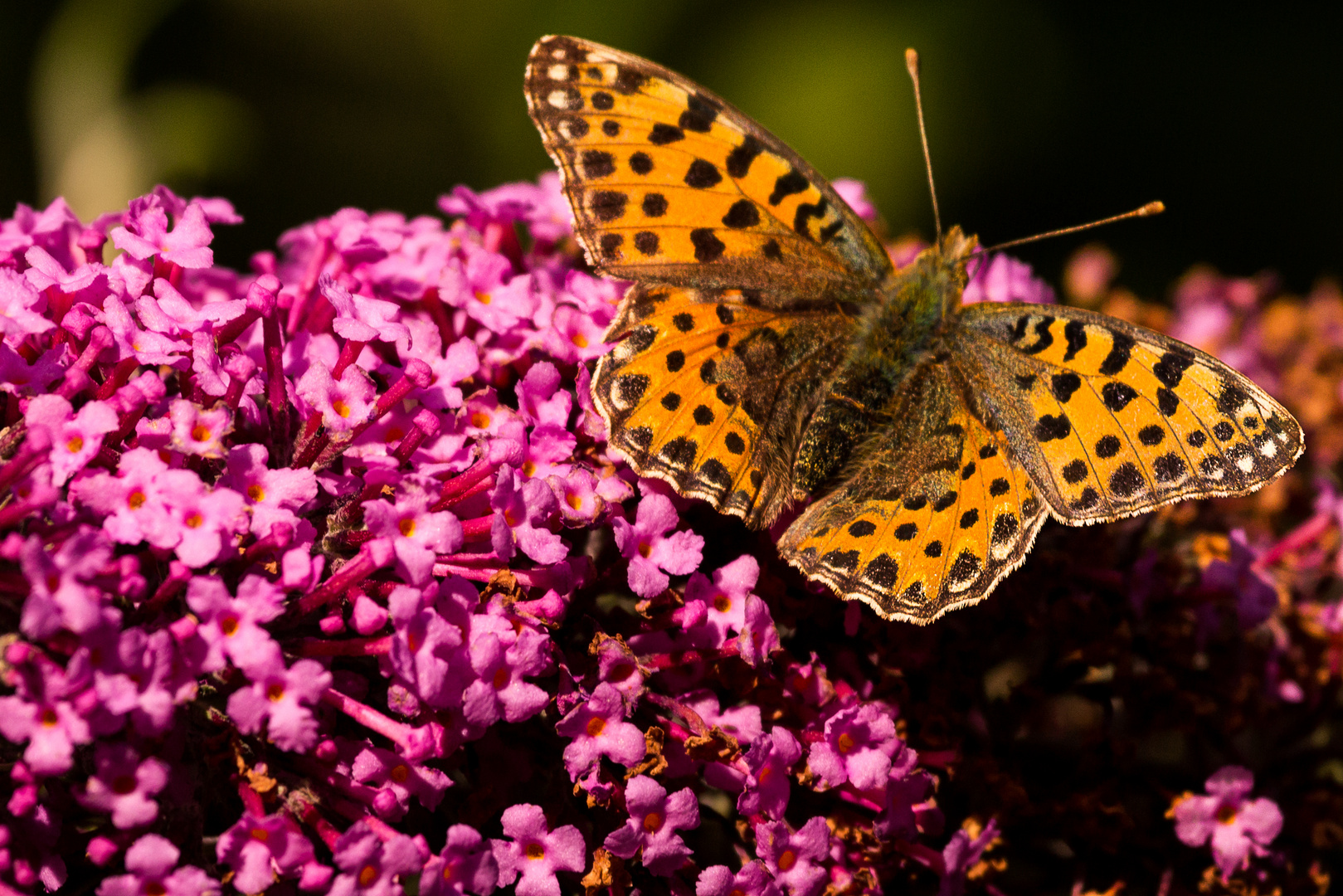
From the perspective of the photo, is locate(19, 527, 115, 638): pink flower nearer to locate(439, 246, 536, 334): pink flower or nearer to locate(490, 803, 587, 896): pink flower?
locate(490, 803, 587, 896): pink flower

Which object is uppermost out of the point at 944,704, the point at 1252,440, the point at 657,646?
the point at 1252,440

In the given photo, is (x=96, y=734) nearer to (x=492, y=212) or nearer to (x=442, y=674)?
(x=442, y=674)

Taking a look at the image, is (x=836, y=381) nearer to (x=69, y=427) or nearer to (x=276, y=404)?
(x=276, y=404)

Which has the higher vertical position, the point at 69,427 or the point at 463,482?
the point at 69,427

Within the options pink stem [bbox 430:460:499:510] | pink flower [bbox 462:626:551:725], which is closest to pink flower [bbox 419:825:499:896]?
pink flower [bbox 462:626:551:725]

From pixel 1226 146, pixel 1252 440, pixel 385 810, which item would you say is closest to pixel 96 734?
pixel 385 810

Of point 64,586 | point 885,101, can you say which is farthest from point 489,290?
point 885,101

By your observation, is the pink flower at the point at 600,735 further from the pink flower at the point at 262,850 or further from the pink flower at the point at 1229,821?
the pink flower at the point at 1229,821
